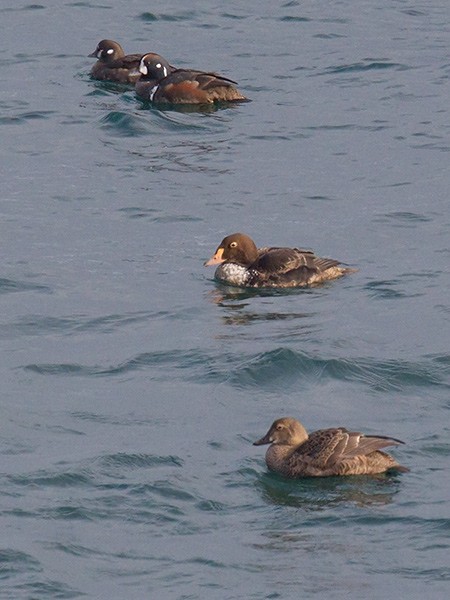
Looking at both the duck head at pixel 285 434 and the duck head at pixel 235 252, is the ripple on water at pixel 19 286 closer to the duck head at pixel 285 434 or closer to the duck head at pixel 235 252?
the duck head at pixel 235 252

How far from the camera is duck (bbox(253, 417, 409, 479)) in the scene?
14.6 m

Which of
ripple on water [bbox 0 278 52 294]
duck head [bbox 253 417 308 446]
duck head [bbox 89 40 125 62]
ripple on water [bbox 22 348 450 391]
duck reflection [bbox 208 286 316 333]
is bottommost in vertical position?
ripple on water [bbox 0 278 52 294]

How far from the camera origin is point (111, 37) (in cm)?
3272

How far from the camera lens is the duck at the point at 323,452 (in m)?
14.6

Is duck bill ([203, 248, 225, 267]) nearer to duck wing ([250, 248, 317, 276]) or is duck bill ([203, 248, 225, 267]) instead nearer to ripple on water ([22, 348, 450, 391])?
duck wing ([250, 248, 317, 276])

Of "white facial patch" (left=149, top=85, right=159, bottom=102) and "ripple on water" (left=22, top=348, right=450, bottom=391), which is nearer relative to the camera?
"ripple on water" (left=22, top=348, right=450, bottom=391)

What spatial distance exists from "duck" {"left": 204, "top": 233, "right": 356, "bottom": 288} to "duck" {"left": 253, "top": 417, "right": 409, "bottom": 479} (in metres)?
5.02

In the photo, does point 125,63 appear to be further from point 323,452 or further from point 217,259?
point 323,452

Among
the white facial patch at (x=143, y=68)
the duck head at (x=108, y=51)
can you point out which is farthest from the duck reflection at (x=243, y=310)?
the duck head at (x=108, y=51)

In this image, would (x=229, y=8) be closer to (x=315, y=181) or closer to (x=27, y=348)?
(x=315, y=181)

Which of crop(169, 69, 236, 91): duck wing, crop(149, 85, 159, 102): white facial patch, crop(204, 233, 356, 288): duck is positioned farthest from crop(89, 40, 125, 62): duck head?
crop(204, 233, 356, 288): duck

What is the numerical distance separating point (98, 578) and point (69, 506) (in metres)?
1.28

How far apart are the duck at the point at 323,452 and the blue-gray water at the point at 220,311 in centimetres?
13

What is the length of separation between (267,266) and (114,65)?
975cm
